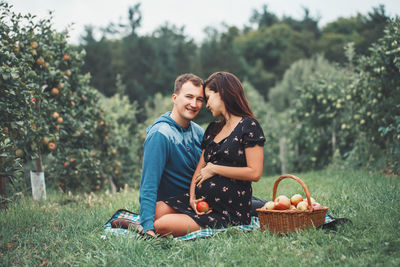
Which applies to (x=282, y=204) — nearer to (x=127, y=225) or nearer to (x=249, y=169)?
(x=249, y=169)

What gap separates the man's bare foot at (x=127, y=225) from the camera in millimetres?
3384

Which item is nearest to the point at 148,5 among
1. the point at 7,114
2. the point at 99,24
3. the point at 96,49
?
the point at 99,24

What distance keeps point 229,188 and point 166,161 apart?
73 cm

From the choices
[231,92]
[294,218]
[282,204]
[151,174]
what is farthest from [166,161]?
[294,218]

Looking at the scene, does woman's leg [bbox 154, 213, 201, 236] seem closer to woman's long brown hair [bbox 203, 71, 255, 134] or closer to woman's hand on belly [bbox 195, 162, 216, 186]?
woman's hand on belly [bbox 195, 162, 216, 186]

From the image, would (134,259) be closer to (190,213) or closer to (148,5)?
(190,213)

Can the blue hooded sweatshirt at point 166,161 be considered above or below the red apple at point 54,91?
below

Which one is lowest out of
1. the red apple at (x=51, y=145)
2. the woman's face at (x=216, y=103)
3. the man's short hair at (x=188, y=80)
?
the red apple at (x=51, y=145)

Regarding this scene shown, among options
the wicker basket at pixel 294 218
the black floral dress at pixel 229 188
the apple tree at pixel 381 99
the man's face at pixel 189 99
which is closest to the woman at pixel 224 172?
the black floral dress at pixel 229 188

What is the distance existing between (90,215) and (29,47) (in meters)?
2.63

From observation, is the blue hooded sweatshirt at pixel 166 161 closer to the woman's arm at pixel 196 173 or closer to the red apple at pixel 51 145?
the woman's arm at pixel 196 173

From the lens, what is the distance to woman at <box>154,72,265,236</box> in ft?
11.0

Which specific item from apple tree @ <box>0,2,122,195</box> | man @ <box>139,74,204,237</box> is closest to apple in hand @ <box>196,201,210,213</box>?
man @ <box>139,74,204,237</box>

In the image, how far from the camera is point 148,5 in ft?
140
